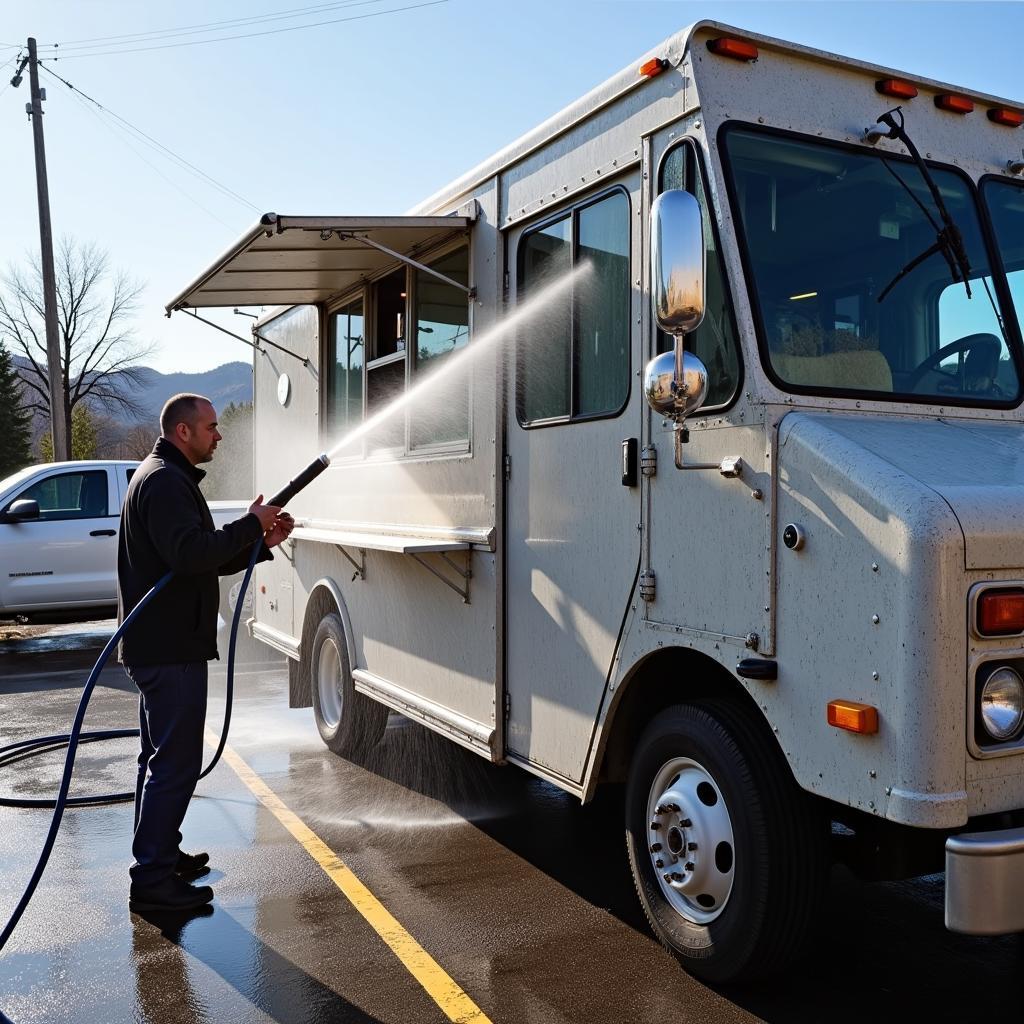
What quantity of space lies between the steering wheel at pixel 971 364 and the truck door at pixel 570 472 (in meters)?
1.00

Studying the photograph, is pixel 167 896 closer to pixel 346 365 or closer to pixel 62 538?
pixel 346 365

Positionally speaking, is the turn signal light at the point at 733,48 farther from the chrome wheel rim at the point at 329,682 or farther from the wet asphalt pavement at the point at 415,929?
the chrome wheel rim at the point at 329,682

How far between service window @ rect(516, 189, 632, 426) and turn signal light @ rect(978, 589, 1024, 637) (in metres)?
1.57

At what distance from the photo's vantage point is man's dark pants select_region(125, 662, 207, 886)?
457 centimetres

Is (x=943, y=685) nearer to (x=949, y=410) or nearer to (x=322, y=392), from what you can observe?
(x=949, y=410)

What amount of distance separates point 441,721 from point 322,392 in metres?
2.85

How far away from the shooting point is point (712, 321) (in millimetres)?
3709

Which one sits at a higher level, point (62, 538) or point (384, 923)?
point (62, 538)

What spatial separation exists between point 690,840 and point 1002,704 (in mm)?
1138

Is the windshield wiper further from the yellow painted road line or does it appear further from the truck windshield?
the yellow painted road line

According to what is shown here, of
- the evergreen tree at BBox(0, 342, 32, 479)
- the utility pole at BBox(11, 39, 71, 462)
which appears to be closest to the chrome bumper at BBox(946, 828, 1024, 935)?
the utility pole at BBox(11, 39, 71, 462)

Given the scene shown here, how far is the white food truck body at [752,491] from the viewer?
3.02 metres

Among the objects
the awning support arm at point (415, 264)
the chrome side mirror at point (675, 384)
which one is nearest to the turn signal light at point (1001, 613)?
the chrome side mirror at point (675, 384)

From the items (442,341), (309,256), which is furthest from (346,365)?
(442,341)
